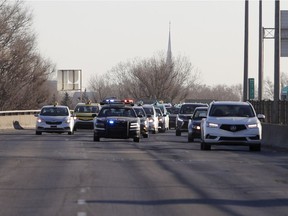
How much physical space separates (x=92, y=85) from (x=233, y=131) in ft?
454

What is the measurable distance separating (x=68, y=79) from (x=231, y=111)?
2409 inches

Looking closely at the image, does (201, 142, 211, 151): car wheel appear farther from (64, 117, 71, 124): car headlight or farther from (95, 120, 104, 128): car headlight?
(64, 117, 71, 124): car headlight

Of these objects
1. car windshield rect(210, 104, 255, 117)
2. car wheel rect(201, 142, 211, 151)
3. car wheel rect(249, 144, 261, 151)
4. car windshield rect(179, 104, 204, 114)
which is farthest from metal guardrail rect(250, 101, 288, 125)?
car wheel rect(201, 142, 211, 151)

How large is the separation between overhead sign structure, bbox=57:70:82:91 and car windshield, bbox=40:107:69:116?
44.3m

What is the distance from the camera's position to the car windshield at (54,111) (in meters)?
46.6

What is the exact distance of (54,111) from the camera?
47.0m

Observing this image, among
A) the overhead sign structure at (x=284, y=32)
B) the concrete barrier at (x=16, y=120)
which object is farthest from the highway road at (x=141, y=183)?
the overhead sign structure at (x=284, y=32)

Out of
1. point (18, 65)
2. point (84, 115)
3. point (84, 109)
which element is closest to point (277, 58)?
point (84, 115)

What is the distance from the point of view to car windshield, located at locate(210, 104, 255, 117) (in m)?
31.8

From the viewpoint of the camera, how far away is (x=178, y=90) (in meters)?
119

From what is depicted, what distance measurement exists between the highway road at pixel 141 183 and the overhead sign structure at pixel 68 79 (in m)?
61.3

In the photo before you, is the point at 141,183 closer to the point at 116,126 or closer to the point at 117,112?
the point at 116,126

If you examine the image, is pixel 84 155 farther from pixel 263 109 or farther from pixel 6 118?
pixel 6 118

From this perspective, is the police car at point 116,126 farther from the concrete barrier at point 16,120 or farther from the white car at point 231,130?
the concrete barrier at point 16,120
